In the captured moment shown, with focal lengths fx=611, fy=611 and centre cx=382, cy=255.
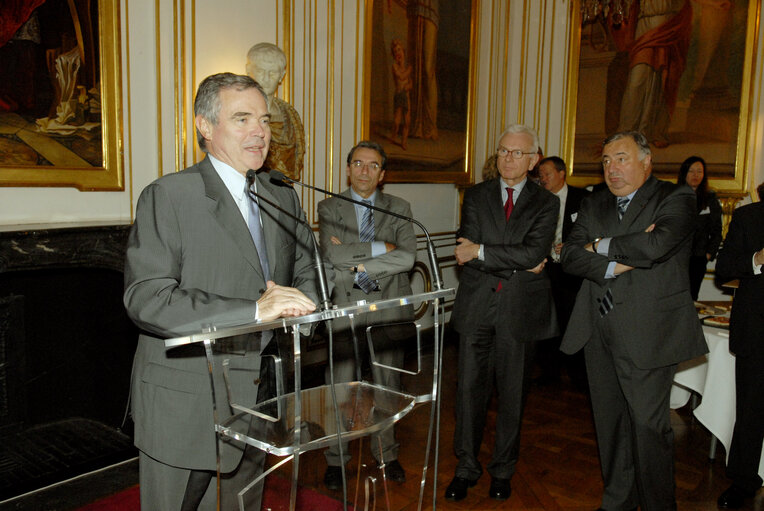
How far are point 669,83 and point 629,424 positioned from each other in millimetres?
4227

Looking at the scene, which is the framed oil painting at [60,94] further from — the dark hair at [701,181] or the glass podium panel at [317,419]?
the dark hair at [701,181]

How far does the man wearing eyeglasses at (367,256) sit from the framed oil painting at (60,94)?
1226 mm

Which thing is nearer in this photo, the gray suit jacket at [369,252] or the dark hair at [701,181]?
the gray suit jacket at [369,252]

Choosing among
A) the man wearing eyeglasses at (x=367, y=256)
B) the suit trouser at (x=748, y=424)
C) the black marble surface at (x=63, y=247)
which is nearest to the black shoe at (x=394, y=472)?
the man wearing eyeglasses at (x=367, y=256)

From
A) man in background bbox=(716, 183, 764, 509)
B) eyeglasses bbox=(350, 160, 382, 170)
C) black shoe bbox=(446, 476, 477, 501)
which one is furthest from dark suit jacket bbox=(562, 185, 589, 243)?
black shoe bbox=(446, 476, 477, 501)

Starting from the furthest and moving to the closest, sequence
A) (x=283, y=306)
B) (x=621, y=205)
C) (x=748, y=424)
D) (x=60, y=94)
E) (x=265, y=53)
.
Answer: (x=265, y=53) < (x=60, y=94) < (x=748, y=424) < (x=621, y=205) < (x=283, y=306)

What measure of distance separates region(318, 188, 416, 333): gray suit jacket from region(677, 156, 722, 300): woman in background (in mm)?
3128

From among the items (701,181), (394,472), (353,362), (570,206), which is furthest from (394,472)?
(701,181)

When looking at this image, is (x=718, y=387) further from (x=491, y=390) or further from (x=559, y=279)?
(x=559, y=279)

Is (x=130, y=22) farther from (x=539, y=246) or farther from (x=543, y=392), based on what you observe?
(x=543, y=392)

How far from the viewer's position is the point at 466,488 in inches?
120

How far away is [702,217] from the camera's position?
17.2ft

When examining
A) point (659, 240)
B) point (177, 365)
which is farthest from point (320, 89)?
point (177, 365)

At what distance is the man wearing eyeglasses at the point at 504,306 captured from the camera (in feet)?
9.78
